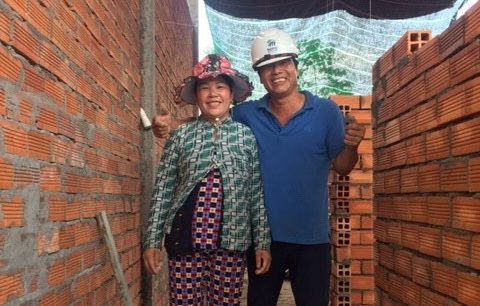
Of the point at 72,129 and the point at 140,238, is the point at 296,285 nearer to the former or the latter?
the point at 72,129

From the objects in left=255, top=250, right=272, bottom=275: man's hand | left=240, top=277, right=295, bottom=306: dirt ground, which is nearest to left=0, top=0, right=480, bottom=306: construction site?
left=255, top=250, right=272, bottom=275: man's hand

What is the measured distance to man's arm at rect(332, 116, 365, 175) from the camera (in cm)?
244

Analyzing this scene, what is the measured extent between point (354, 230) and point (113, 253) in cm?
286

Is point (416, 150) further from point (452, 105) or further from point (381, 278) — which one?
point (381, 278)

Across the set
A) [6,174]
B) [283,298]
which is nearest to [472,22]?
[6,174]

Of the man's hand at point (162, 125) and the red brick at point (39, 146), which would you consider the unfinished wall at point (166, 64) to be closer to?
the man's hand at point (162, 125)

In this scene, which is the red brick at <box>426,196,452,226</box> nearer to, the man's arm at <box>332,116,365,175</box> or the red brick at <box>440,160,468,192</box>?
the red brick at <box>440,160,468,192</box>

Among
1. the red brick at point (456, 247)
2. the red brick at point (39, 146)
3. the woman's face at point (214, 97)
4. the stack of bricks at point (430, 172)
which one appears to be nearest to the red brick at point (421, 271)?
the stack of bricks at point (430, 172)

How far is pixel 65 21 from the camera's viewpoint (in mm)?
2268

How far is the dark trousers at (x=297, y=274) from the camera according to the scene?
104 inches

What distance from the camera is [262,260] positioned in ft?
8.41

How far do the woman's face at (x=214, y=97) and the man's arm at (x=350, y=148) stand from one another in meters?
0.58

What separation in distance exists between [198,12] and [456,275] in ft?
23.1

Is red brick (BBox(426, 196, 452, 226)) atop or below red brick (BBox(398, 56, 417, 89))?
below
